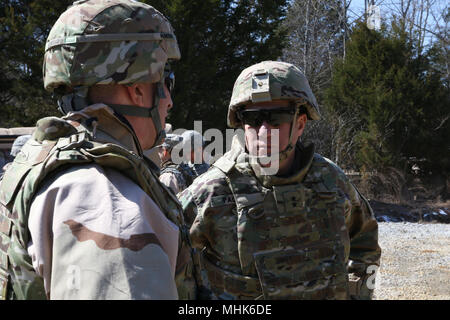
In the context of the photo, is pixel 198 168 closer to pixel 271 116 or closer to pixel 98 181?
pixel 271 116

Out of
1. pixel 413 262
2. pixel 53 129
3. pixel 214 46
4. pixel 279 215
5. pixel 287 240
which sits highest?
pixel 214 46

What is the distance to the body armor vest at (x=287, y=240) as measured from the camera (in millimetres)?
2727

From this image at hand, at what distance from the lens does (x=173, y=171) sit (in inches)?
208

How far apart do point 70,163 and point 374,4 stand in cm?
2440

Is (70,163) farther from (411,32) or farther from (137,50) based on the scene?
(411,32)

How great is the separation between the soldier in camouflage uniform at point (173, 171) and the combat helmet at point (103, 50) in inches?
132

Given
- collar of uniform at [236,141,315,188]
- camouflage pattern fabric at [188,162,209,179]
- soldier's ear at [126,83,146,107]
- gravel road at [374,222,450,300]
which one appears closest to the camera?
soldier's ear at [126,83,146,107]

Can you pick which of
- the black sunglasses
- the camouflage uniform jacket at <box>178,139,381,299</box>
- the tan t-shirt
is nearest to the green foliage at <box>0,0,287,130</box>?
the black sunglasses

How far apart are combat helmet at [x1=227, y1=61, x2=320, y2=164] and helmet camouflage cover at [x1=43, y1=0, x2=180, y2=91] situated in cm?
156

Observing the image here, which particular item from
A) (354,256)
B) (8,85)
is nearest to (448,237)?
(354,256)

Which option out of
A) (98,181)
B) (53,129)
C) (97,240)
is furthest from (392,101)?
(97,240)

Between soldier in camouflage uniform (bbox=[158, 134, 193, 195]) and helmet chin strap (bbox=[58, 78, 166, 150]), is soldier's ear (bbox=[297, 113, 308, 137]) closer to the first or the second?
helmet chin strap (bbox=[58, 78, 166, 150])

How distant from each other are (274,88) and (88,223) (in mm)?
2154

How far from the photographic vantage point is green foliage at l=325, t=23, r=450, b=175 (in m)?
17.3
